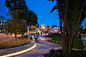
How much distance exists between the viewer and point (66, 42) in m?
6.20

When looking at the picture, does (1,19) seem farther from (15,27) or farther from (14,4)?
(15,27)

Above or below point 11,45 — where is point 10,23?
above

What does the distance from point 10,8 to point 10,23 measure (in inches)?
466

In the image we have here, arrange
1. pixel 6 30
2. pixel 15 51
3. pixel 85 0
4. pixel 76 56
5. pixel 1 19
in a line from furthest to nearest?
pixel 1 19
pixel 6 30
pixel 15 51
pixel 85 0
pixel 76 56

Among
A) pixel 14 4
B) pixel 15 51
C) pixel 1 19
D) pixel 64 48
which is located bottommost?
pixel 15 51

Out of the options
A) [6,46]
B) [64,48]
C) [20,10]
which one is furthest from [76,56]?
[20,10]

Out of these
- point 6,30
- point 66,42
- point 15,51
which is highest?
point 6,30

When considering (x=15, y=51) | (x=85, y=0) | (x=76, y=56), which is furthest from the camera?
(x=15, y=51)

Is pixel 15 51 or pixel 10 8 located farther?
pixel 10 8

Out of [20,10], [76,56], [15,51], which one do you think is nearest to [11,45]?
[15,51]

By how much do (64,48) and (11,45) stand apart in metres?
7.00

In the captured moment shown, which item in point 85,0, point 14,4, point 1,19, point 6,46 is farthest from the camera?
point 1,19

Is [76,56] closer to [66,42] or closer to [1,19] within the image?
[66,42]

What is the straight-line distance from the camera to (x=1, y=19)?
95625mm
